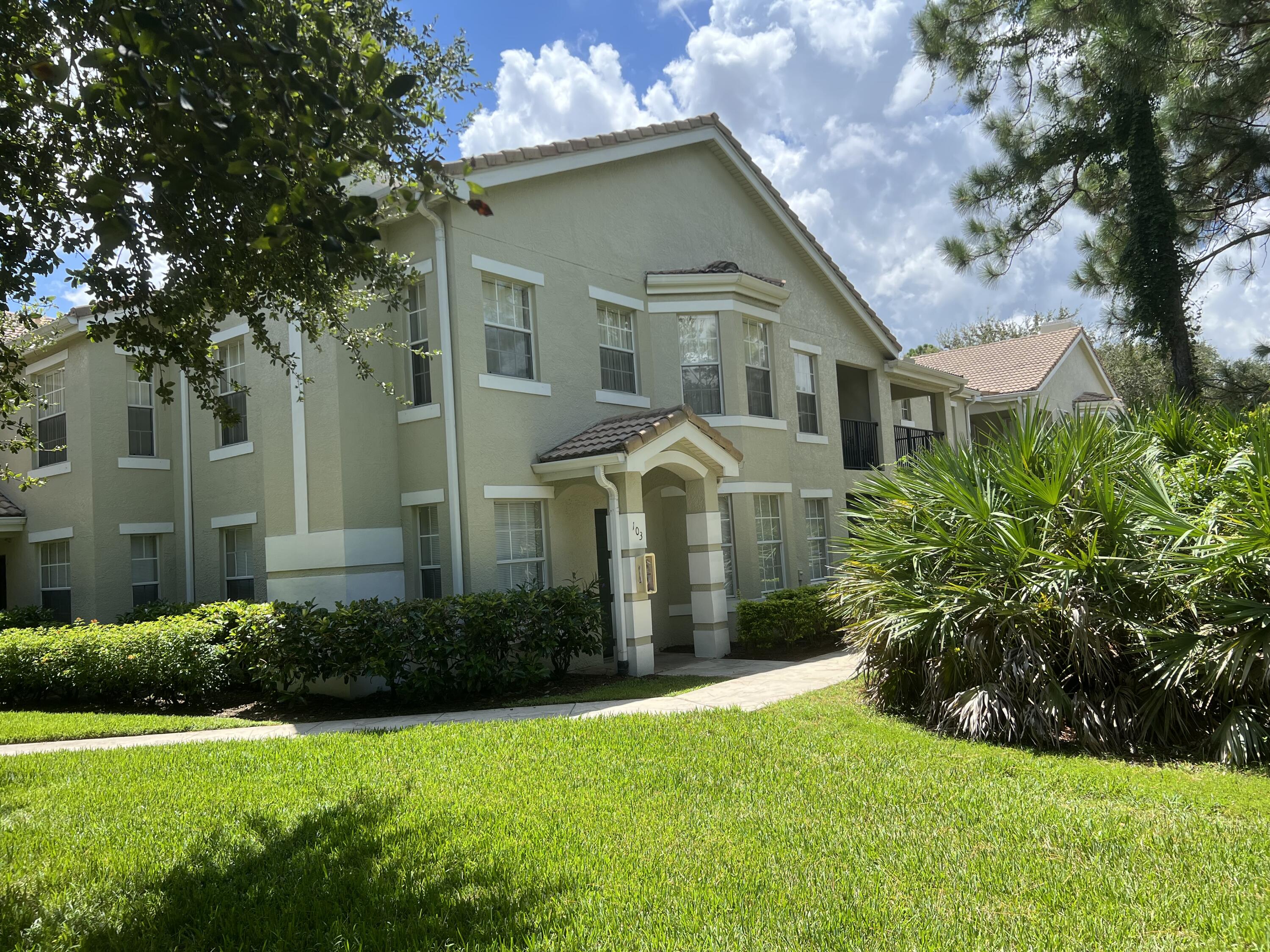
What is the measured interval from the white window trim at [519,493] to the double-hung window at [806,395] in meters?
6.73

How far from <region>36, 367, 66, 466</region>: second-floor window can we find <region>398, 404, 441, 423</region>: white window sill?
861 centimetres

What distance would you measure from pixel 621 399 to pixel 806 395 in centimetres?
534

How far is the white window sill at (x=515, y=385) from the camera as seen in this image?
12844mm

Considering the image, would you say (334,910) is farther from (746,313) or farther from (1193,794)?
(746,313)

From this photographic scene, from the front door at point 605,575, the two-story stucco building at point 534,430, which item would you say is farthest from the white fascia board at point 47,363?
the front door at point 605,575

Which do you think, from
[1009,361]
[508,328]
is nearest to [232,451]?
[508,328]

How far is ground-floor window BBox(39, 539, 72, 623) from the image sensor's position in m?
17.6

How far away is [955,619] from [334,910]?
608 cm

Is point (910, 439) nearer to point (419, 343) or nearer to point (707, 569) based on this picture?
point (707, 569)

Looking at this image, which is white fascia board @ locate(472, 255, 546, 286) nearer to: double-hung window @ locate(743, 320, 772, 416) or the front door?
the front door

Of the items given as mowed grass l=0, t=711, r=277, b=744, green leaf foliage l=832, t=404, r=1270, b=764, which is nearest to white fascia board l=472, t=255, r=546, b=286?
mowed grass l=0, t=711, r=277, b=744

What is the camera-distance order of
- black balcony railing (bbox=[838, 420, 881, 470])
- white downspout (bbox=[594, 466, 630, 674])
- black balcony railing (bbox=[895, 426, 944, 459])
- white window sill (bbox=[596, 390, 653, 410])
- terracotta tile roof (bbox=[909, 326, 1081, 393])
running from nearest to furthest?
white downspout (bbox=[594, 466, 630, 674]) → white window sill (bbox=[596, 390, 653, 410]) → black balcony railing (bbox=[838, 420, 881, 470]) → black balcony railing (bbox=[895, 426, 944, 459]) → terracotta tile roof (bbox=[909, 326, 1081, 393])

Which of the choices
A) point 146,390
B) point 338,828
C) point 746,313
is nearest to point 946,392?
point 746,313

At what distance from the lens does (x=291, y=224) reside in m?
4.99
